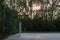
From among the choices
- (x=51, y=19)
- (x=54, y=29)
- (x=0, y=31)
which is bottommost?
(x=54, y=29)

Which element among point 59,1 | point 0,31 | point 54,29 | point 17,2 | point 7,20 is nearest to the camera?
point 59,1

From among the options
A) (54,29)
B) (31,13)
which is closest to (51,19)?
(31,13)

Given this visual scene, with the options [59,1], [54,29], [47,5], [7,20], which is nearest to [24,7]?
[47,5]

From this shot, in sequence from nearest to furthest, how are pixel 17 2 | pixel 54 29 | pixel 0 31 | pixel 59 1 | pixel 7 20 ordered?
pixel 59 1 → pixel 17 2 → pixel 0 31 → pixel 7 20 → pixel 54 29

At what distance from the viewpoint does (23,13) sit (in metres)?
2.22

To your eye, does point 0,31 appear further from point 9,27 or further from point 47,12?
point 47,12

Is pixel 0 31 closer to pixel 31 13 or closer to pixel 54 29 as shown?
pixel 54 29

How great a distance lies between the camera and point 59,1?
2.09 meters

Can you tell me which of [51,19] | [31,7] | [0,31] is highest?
[31,7]

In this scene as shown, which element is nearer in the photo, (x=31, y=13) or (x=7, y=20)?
(x=31, y=13)

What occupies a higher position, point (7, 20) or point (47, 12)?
point (47, 12)

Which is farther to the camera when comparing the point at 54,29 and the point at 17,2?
the point at 54,29

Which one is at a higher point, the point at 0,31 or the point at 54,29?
the point at 0,31

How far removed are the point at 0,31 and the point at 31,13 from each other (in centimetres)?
803
